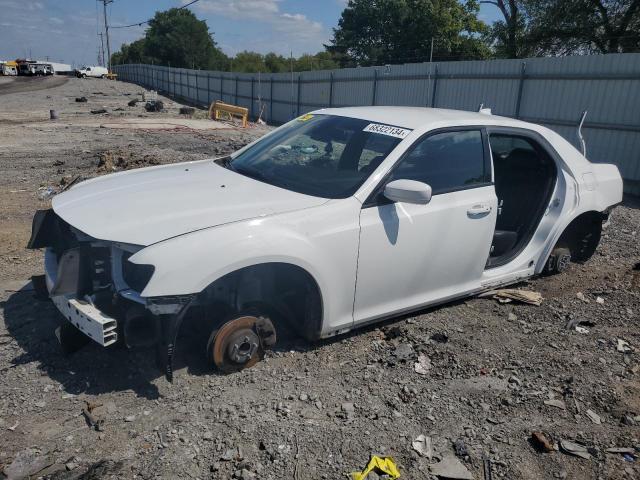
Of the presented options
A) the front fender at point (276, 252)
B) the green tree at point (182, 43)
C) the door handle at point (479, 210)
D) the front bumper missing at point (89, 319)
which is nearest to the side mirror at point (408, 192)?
the front fender at point (276, 252)

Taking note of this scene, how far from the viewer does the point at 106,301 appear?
3135mm

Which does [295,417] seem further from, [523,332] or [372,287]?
[523,332]

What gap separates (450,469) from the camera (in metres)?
2.78

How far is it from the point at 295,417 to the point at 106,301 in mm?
1280

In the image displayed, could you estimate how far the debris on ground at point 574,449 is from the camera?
292 centimetres

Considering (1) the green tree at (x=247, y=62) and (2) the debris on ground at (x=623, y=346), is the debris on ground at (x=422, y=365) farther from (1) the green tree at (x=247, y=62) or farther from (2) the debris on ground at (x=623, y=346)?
(1) the green tree at (x=247, y=62)

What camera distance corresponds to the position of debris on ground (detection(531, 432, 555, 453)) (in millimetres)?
2951

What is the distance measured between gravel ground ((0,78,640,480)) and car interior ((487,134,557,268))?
1.91ft

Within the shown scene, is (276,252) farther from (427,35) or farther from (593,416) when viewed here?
(427,35)

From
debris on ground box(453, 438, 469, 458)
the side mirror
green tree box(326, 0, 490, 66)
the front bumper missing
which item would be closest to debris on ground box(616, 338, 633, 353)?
debris on ground box(453, 438, 469, 458)

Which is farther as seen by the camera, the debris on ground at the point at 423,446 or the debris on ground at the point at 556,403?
the debris on ground at the point at 556,403

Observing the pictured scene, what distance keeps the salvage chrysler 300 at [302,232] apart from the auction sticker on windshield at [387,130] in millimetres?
13

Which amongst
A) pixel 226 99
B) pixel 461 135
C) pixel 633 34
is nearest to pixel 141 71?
pixel 226 99

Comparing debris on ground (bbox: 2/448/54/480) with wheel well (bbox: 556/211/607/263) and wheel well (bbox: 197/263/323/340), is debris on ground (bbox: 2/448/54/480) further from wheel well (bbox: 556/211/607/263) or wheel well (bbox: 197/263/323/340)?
wheel well (bbox: 556/211/607/263)
